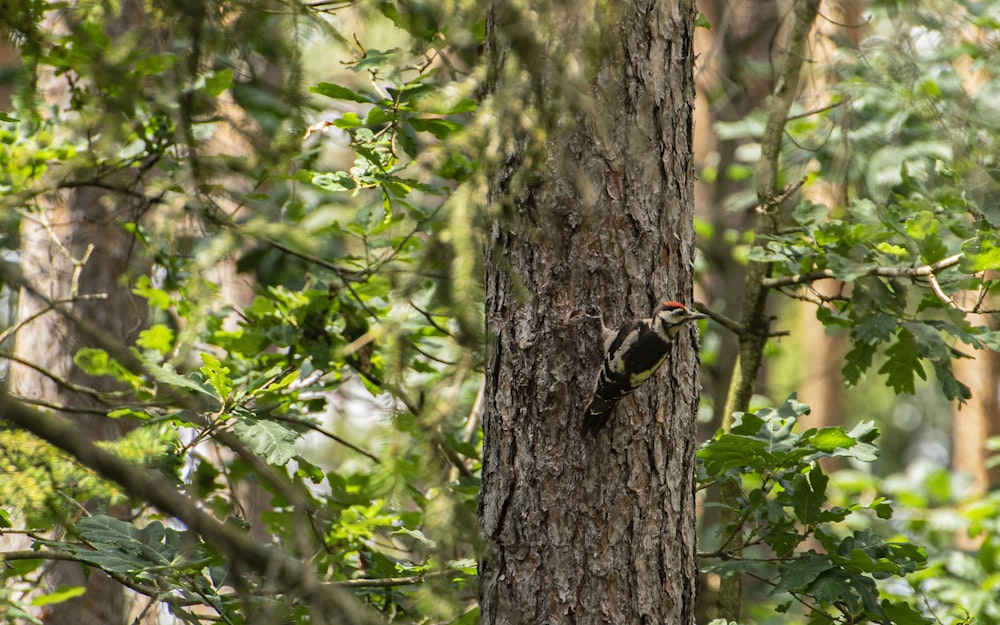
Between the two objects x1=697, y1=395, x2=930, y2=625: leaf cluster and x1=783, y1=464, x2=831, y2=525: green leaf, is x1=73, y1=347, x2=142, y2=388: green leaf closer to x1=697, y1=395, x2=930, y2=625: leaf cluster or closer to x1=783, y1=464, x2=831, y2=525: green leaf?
x1=697, y1=395, x2=930, y2=625: leaf cluster

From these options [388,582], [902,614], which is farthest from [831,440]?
[388,582]

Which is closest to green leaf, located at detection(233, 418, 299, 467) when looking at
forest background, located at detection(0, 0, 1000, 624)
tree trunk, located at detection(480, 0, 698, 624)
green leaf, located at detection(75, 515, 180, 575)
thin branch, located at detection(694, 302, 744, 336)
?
forest background, located at detection(0, 0, 1000, 624)

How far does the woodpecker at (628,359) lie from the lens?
1906 mm

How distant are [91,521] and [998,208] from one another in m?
2.70

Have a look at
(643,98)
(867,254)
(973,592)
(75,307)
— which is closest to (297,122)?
(643,98)

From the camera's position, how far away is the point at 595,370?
80.9 inches

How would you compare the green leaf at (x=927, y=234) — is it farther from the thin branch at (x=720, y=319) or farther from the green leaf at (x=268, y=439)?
the green leaf at (x=268, y=439)

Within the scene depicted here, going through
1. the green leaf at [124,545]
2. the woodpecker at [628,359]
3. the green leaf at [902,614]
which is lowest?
the green leaf at [124,545]

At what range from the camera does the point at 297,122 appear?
1.60m

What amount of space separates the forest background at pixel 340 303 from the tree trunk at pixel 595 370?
22cm

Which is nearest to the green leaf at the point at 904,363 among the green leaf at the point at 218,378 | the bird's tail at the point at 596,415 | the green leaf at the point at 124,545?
the bird's tail at the point at 596,415

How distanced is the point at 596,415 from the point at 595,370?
0.11 m

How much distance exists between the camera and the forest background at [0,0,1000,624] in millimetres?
1459

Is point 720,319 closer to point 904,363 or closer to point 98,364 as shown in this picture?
point 904,363
